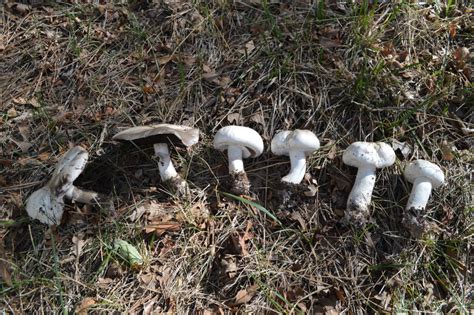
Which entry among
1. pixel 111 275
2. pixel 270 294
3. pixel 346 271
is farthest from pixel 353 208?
pixel 111 275

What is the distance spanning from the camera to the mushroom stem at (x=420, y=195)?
301 cm

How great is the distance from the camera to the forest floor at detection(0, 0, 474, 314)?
9.20ft

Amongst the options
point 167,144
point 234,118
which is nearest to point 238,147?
point 234,118

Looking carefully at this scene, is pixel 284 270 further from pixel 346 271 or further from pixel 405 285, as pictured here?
pixel 405 285

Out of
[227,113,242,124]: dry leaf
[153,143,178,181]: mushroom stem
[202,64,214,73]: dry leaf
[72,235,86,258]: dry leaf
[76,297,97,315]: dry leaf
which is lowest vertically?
[76,297,97,315]: dry leaf

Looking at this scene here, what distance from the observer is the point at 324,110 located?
3.40 m

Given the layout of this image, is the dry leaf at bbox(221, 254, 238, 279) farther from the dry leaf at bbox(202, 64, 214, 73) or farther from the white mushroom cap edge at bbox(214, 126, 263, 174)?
the dry leaf at bbox(202, 64, 214, 73)

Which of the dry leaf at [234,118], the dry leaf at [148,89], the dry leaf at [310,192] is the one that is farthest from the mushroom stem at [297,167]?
the dry leaf at [148,89]

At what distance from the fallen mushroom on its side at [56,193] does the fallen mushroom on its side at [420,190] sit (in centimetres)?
270

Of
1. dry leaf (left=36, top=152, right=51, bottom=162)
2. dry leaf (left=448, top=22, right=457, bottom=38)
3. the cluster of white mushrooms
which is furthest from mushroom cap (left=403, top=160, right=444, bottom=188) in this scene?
dry leaf (left=36, top=152, right=51, bottom=162)

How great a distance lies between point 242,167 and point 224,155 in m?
0.26

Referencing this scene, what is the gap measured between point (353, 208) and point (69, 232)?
7.69 ft

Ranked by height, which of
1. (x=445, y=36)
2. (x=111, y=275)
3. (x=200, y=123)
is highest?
(x=445, y=36)

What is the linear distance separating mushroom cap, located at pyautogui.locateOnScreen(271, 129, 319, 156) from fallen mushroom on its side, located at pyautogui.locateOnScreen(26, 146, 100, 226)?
1.62 metres
